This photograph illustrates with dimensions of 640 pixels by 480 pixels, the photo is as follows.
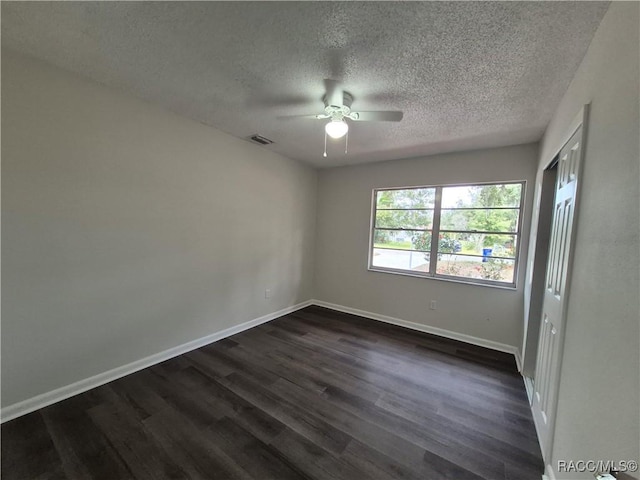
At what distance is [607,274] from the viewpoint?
100cm

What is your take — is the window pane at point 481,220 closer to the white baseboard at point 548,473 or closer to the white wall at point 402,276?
the white wall at point 402,276

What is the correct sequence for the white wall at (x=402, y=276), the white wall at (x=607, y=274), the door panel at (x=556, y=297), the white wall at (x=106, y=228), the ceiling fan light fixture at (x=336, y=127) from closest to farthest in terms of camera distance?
1. the white wall at (x=607, y=274)
2. the door panel at (x=556, y=297)
3. the white wall at (x=106, y=228)
4. the ceiling fan light fixture at (x=336, y=127)
5. the white wall at (x=402, y=276)

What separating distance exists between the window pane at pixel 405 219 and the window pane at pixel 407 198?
9cm

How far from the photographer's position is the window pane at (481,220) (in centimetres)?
314

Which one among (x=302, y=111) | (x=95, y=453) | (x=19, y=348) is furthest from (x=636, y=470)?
(x=19, y=348)

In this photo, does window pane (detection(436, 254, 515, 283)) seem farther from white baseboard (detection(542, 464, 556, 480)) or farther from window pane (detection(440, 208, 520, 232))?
white baseboard (detection(542, 464, 556, 480))

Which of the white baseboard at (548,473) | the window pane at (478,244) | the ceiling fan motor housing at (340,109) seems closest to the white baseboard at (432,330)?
the window pane at (478,244)

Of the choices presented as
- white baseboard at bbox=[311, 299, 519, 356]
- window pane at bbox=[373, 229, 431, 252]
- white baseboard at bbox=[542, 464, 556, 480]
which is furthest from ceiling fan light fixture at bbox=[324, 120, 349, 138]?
white baseboard at bbox=[311, 299, 519, 356]

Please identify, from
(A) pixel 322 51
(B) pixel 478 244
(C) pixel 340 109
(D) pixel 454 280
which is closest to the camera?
(A) pixel 322 51

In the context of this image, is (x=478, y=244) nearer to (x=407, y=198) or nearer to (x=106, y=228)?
(x=407, y=198)

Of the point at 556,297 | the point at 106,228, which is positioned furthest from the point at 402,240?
the point at 106,228

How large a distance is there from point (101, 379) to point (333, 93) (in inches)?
125

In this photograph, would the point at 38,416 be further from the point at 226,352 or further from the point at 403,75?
the point at 403,75

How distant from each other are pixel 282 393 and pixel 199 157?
260 centimetres
